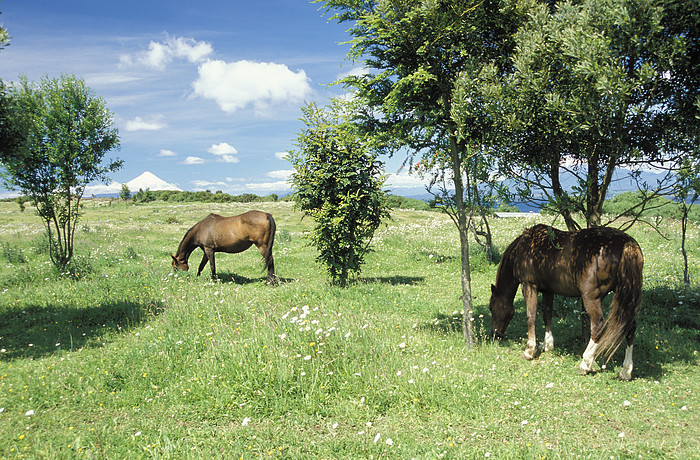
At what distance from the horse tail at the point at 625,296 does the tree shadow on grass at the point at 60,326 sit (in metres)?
10.7

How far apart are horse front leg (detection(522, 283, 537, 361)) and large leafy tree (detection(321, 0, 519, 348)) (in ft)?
3.72

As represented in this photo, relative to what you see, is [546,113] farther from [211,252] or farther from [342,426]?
[211,252]

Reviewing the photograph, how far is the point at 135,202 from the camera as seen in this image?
82125mm

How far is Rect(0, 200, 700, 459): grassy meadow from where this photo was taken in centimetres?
523

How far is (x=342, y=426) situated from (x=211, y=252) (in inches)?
473

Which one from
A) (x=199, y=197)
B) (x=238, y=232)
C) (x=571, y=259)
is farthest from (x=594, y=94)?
(x=199, y=197)

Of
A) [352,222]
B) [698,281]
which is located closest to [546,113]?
[352,222]

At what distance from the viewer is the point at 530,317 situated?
7.97m

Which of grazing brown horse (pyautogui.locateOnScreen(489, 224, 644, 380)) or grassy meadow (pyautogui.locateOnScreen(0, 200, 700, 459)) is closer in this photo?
grassy meadow (pyautogui.locateOnScreen(0, 200, 700, 459))

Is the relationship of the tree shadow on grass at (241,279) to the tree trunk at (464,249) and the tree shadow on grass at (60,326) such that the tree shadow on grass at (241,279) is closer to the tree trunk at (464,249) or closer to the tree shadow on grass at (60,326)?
the tree shadow on grass at (60,326)

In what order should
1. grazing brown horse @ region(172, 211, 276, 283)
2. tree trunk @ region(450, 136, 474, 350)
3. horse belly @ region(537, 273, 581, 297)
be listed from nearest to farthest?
horse belly @ region(537, 273, 581, 297)
tree trunk @ region(450, 136, 474, 350)
grazing brown horse @ region(172, 211, 276, 283)

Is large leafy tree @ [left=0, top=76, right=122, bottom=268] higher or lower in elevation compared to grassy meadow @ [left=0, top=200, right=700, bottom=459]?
higher

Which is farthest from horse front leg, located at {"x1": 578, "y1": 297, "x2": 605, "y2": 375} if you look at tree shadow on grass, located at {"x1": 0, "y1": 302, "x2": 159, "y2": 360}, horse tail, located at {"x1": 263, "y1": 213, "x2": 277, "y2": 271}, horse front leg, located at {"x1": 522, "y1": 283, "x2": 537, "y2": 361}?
horse tail, located at {"x1": 263, "y1": 213, "x2": 277, "y2": 271}

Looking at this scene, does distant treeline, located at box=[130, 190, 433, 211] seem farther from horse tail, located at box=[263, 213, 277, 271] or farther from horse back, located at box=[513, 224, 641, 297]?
horse back, located at box=[513, 224, 641, 297]
